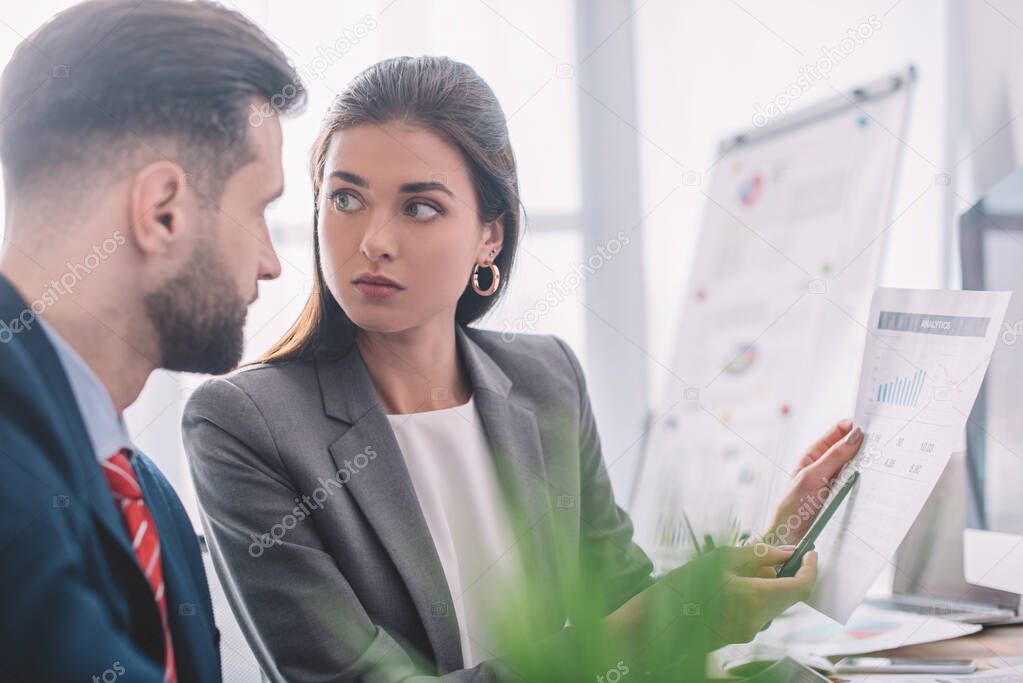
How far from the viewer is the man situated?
799mm

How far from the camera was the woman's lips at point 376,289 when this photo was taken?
1303 mm

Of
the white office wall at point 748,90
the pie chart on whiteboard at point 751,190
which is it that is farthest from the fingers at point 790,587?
the pie chart on whiteboard at point 751,190

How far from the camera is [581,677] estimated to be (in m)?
0.63

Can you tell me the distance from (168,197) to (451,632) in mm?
710

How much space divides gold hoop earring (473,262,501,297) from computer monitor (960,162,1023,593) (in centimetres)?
76

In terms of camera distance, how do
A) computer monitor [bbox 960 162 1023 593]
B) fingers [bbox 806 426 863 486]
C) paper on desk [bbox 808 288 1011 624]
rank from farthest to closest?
1. computer monitor [bbox 960 162 1023 593]
2. fingers [bbox 806 426 863 486]
3. paper on desk [bbox 808 288 1011 624]

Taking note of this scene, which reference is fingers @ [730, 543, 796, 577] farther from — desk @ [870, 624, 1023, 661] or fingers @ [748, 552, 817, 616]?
desk @ [870, 624, 1023, 661]

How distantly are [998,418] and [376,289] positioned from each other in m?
0.99

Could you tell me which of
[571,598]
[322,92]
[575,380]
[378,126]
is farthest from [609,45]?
[571,598]

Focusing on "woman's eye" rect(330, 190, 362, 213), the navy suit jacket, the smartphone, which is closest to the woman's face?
"woman's eye" rect(330, 190, 362, 213)

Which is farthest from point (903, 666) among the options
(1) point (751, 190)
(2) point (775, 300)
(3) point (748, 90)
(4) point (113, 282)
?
(3) point (748, 90)

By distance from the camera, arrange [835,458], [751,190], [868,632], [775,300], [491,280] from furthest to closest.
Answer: [751,190] < [775,300] < [491,280] < [868,632] < [835,458]

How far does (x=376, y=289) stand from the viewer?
131cm

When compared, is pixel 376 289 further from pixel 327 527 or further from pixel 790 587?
pixel 790 587
